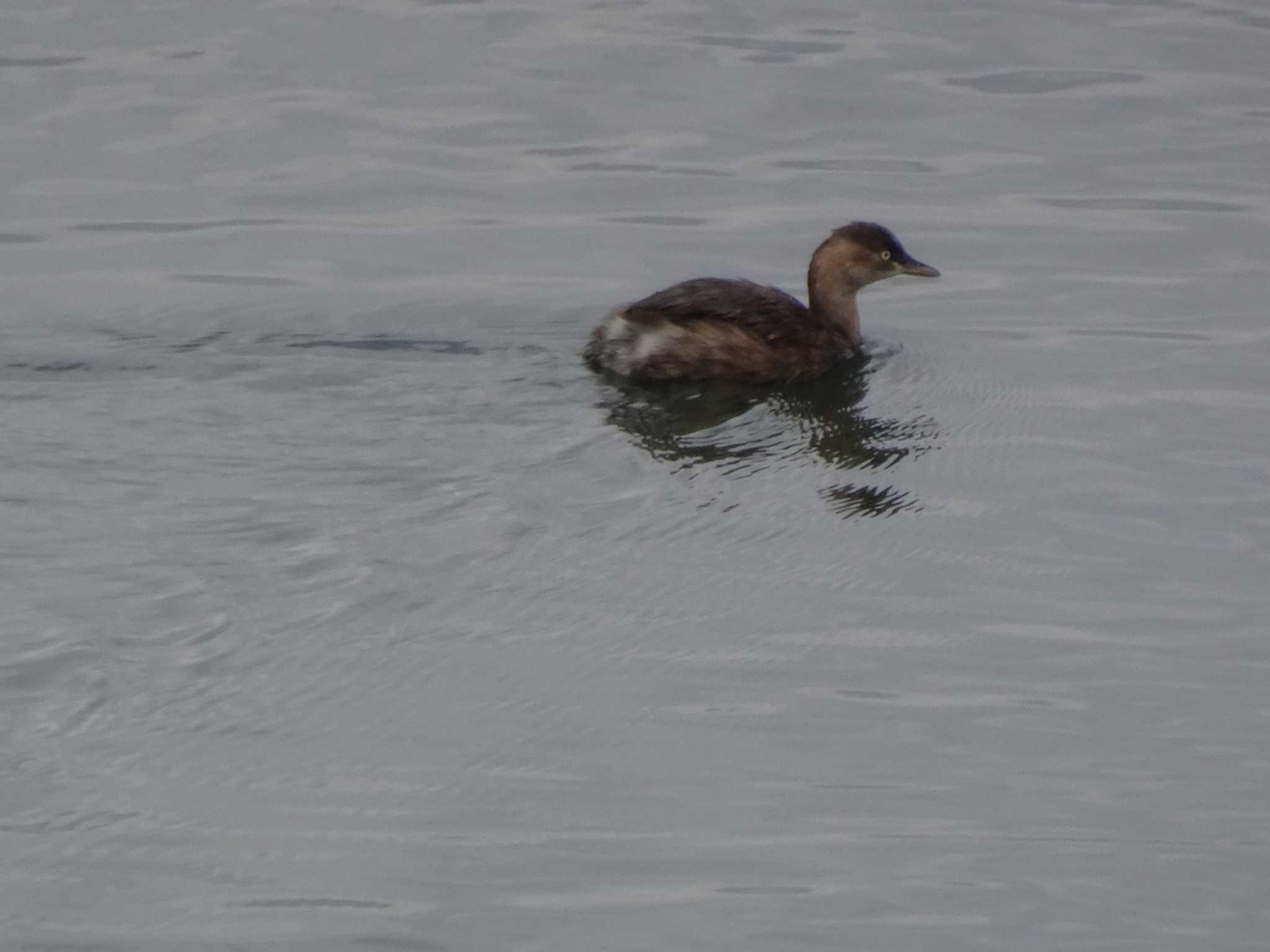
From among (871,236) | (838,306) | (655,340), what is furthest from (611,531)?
(871,236)

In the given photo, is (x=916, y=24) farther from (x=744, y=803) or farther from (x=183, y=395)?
(x=744, y=803)

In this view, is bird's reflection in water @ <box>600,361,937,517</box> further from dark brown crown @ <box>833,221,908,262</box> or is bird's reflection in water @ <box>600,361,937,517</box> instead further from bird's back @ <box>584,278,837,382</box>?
dark brown crown @ <box>833,221,908,262</box>

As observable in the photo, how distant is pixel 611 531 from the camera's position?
24.0 feet

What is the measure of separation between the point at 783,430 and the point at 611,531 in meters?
1.68

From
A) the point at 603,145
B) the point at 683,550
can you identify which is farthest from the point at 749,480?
the point at 603,145

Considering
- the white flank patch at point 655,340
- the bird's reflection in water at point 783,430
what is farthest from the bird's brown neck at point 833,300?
the white flank patch at point 655,340

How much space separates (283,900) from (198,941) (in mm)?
229

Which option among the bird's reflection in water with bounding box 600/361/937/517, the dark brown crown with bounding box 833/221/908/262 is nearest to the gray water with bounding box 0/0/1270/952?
the bird's reflection in water with bounding box 600/361/937/517

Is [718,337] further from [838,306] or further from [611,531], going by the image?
[611,531]

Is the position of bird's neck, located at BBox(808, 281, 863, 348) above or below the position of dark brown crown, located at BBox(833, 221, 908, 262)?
below

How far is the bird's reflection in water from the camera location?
26.7 feet

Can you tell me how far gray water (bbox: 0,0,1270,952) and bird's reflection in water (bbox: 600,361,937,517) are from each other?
0.10ft

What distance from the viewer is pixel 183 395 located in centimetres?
855

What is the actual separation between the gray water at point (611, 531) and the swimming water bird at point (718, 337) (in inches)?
5.4
